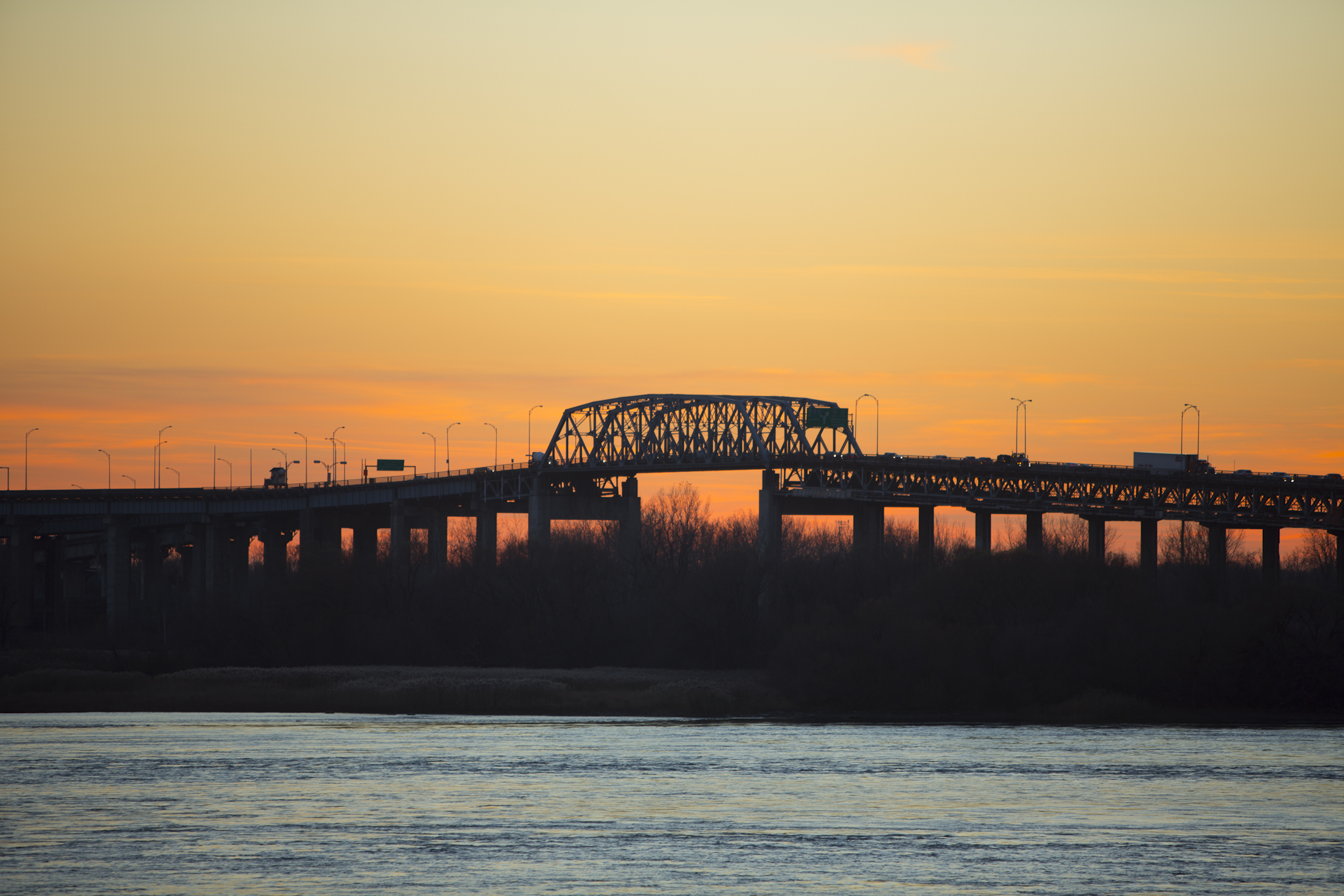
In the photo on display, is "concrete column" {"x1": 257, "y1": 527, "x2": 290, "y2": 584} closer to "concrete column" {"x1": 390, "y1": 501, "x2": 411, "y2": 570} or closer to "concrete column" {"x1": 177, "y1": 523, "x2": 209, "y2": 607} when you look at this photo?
"concrete column" {"x1": 177, "y1": 523, "x2": 209, "y2": 607}

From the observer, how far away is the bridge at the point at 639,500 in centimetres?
13225

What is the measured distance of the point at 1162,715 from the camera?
7844 centimetres

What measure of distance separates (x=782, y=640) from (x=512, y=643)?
92.1 ft

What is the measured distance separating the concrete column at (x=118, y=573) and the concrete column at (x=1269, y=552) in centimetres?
10518

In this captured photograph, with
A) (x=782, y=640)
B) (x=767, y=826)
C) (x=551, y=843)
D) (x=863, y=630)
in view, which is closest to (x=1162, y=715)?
(x=863, y=630)

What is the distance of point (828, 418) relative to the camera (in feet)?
576

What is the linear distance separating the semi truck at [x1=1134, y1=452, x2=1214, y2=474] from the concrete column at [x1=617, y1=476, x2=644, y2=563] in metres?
44.9

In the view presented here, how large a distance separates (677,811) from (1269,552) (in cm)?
9218

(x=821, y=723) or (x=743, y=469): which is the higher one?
(x=743, y=469)

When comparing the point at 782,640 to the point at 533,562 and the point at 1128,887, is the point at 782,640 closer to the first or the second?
the point at 533,562

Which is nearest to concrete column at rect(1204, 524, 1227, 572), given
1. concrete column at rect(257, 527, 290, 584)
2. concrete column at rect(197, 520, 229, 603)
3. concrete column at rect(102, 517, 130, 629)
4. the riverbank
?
the riverbank

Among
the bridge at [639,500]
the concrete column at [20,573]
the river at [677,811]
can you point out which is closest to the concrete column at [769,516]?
the bridge at [639,500]

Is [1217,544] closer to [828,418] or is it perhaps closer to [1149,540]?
[1149,540]

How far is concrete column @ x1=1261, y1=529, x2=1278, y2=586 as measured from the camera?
124 m
